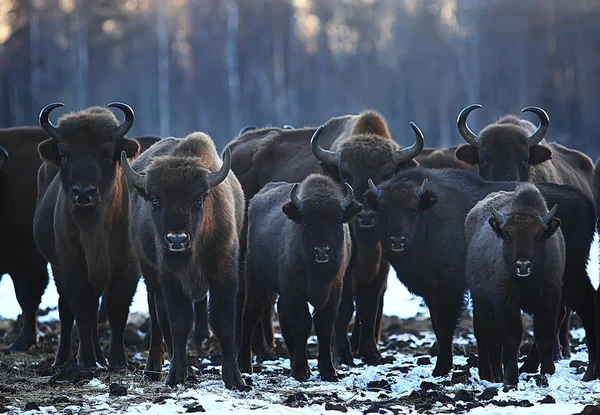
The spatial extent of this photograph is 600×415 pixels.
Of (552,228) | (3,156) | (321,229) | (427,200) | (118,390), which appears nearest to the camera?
(118,390)

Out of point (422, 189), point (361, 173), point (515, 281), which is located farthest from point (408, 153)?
point (515, 281)

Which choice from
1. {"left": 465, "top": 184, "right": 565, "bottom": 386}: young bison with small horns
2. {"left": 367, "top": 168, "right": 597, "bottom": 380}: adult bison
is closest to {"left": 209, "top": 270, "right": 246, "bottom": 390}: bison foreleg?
{"left": 367, "top": 168, "right": 597, "bottom": 380}: adult bison

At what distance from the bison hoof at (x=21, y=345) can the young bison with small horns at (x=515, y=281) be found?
Answer: 599 centimetres

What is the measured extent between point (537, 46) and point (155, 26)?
1834cm

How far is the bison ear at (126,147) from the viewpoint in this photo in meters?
10.4

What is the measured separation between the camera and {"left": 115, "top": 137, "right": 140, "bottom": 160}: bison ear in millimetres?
10430

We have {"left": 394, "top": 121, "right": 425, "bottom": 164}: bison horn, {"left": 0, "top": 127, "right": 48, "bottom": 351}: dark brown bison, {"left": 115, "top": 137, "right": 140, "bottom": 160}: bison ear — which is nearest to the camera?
{"left": 115, "top": 137, "right": 140, "bottom": 160}: bison ear

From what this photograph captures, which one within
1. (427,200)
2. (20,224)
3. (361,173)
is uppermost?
(361,173)

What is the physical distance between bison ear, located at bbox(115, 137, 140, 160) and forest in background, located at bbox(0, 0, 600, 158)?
104ft

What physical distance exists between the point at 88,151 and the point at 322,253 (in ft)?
9.20

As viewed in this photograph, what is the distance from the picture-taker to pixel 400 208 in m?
10.1

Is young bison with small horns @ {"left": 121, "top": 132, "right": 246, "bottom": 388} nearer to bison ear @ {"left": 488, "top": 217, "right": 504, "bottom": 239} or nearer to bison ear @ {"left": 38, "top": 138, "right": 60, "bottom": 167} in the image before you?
bison ear @ {"left": 38, "top": 138, "right": 60, "bottom": 167}

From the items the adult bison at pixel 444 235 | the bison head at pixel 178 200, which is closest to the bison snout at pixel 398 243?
the adult bison at pixel 444 235

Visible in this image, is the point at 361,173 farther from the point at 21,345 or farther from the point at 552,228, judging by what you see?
the point at 21,345
